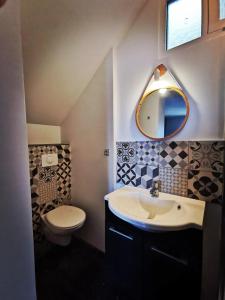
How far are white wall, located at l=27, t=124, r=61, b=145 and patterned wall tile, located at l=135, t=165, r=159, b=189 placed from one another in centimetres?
123

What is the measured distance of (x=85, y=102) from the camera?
1.77 metres

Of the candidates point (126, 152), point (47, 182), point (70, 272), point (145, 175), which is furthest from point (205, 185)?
point (47, 182)

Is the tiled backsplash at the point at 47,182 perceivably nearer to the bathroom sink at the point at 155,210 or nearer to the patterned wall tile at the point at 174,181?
the bathroom sink at the point at 155,210

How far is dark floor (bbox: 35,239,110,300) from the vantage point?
130 cm

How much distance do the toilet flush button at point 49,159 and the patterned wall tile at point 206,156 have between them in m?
1.47

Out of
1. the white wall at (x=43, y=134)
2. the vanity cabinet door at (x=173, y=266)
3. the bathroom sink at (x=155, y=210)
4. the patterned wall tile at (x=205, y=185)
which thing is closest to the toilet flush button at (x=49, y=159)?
the white wall at (x=43, y=134)

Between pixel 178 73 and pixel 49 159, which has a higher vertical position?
pixel 178 73

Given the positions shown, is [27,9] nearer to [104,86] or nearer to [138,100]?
[104,86]

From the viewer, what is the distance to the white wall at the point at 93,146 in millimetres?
1590

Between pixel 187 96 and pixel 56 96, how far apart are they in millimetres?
1313

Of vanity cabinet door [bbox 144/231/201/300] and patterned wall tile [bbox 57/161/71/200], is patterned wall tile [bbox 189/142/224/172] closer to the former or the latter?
vanity cabinet door [bbox 144/231/201/300]

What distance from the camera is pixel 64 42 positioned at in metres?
1.25

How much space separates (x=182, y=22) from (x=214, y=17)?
0.25 meters

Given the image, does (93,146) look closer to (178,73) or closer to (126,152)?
(126,152)
